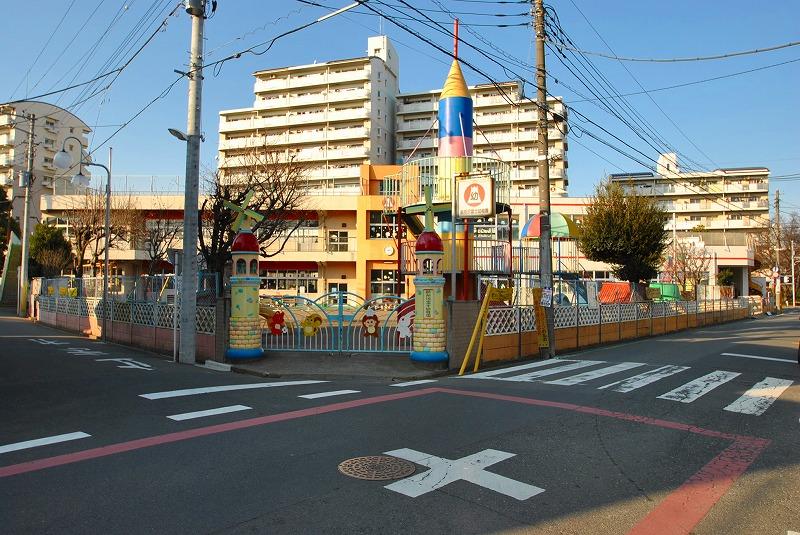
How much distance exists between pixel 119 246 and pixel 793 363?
50.1m

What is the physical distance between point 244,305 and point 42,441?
675cm

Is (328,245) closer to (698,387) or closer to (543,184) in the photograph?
(543,184)

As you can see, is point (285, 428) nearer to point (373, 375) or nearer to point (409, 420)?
point (409, 420)

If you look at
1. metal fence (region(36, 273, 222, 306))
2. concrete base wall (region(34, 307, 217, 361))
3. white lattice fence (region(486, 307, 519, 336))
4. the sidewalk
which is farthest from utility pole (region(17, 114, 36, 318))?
white lattice fence (region(486, 307, 519, 336))

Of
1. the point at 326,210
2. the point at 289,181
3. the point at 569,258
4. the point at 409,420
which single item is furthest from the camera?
the point at 326,210

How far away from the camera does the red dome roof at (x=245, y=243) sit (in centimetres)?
1278

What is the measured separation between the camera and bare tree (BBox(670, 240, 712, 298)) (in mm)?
48434

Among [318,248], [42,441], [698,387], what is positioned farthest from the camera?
[318,248]

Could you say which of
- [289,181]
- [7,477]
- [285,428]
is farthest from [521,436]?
[289,181]

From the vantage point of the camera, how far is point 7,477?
15.5ft

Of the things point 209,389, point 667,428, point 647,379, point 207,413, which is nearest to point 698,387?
point 647,379

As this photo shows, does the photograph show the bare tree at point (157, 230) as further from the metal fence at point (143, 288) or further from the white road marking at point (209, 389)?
the white road marking at point (209, 389)

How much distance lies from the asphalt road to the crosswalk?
0.09 metres

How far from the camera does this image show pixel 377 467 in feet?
16.5
